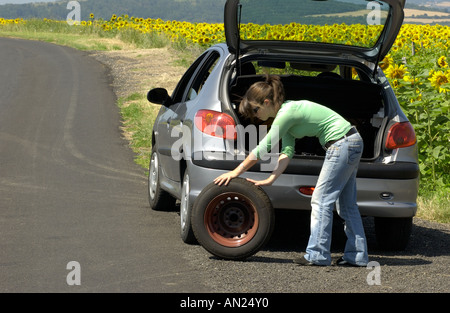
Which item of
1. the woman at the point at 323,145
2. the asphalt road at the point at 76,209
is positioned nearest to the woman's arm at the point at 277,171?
the woman at the point at 323,145

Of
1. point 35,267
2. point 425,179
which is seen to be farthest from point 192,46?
point 35,267

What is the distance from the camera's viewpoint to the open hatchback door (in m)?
7.90

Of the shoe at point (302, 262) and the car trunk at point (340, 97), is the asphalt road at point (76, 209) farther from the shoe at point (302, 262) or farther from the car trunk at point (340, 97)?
the car trunk at point (340, 97)

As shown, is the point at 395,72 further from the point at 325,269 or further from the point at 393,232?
the point at 325,269

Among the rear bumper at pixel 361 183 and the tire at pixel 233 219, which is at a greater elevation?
the rear bumper at pixel 361 183

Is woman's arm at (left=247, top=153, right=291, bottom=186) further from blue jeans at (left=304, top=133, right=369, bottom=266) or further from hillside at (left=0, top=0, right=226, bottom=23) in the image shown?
hillside at (left=0, top=0, right=226, bottom=23)

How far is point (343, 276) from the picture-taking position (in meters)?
6.70

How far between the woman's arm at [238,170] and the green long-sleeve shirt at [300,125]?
68 millimetres

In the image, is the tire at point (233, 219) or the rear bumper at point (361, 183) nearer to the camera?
the tire at point (233, 219)

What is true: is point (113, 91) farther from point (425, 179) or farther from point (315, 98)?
point (315, 98)

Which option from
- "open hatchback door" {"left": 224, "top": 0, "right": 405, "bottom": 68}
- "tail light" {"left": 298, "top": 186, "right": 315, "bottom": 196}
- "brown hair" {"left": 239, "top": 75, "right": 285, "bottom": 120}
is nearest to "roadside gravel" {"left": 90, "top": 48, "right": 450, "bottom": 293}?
"tail light" {"left": 298, "top": 186, "right": 315, "bottom": 196}

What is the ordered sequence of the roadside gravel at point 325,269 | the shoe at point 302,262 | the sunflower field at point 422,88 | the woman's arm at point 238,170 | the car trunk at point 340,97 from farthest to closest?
1. the sunflower field at point 422,88
2. the car trunk at point 340,97
3. the shoe at point 302,262
4. the woman's arm at point 238,170
5. the roadside gravel at point 325,269

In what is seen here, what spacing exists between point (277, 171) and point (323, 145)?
0.39 meters

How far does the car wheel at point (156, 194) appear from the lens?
30.8 feet
